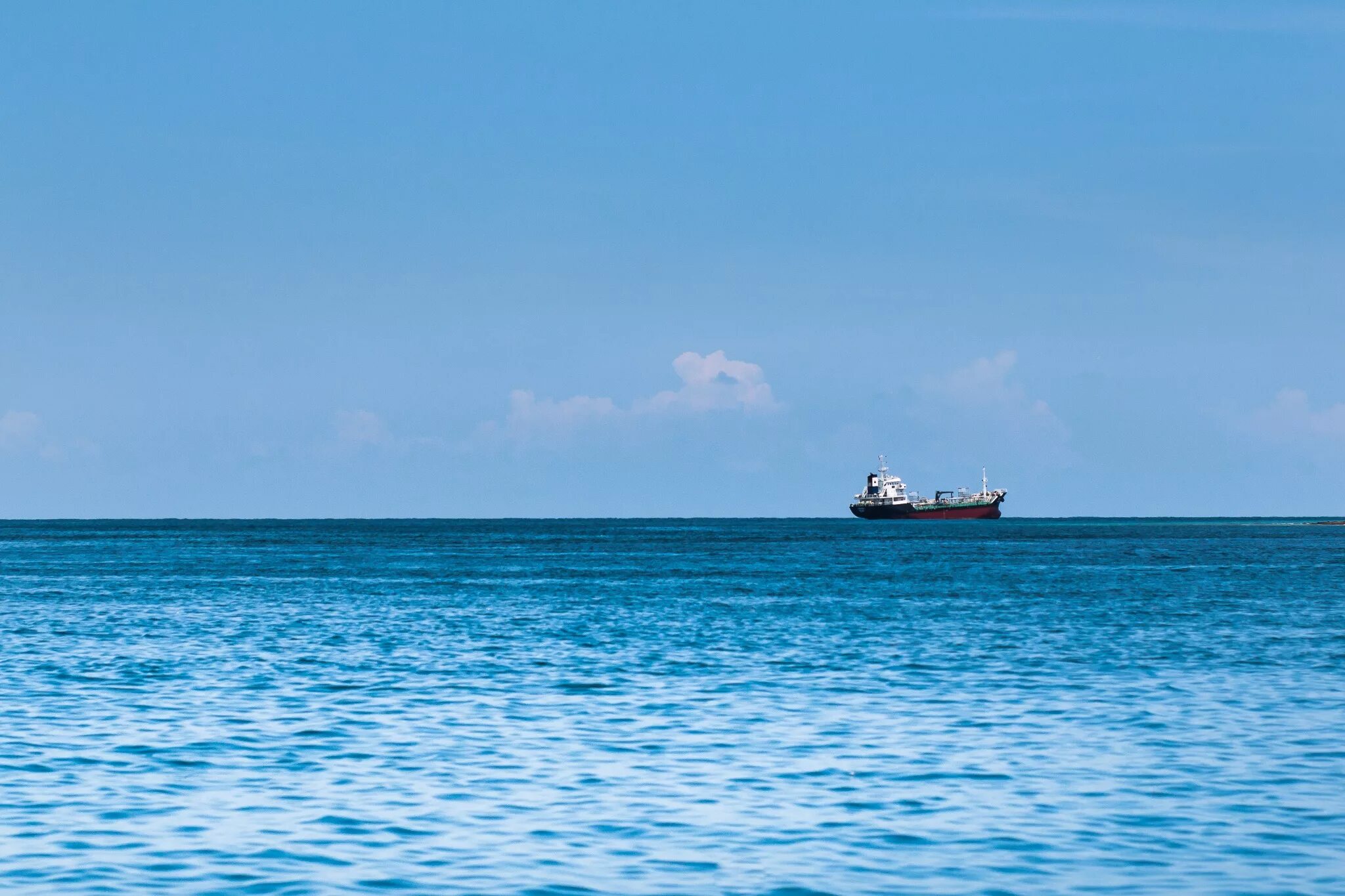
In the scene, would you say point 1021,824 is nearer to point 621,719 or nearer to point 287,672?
point 621,719

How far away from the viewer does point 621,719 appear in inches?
1116

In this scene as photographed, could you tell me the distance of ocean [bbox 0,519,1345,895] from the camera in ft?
57.0

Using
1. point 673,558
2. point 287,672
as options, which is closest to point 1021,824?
point 287,672

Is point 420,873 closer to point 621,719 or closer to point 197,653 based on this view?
point 621,719

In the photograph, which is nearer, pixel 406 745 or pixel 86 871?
pixel 86 871

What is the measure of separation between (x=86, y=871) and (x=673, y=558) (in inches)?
4410

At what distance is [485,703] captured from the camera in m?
30.6

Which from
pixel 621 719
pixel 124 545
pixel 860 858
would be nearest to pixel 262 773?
pixel 621 719

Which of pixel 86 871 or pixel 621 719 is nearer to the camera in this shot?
pixel 86 871

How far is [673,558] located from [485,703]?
322 ft

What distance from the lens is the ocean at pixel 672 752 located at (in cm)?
1738

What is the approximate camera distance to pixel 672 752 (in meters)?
24.7

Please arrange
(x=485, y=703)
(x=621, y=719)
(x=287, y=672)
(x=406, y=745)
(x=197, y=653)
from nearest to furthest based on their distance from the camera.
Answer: (x=406, y=745) → (x=621, y=719) → (x=485, y=703) → (x=287, y=672) → (x=197, y=653)

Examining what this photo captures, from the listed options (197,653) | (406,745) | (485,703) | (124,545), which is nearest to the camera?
(406,745)
